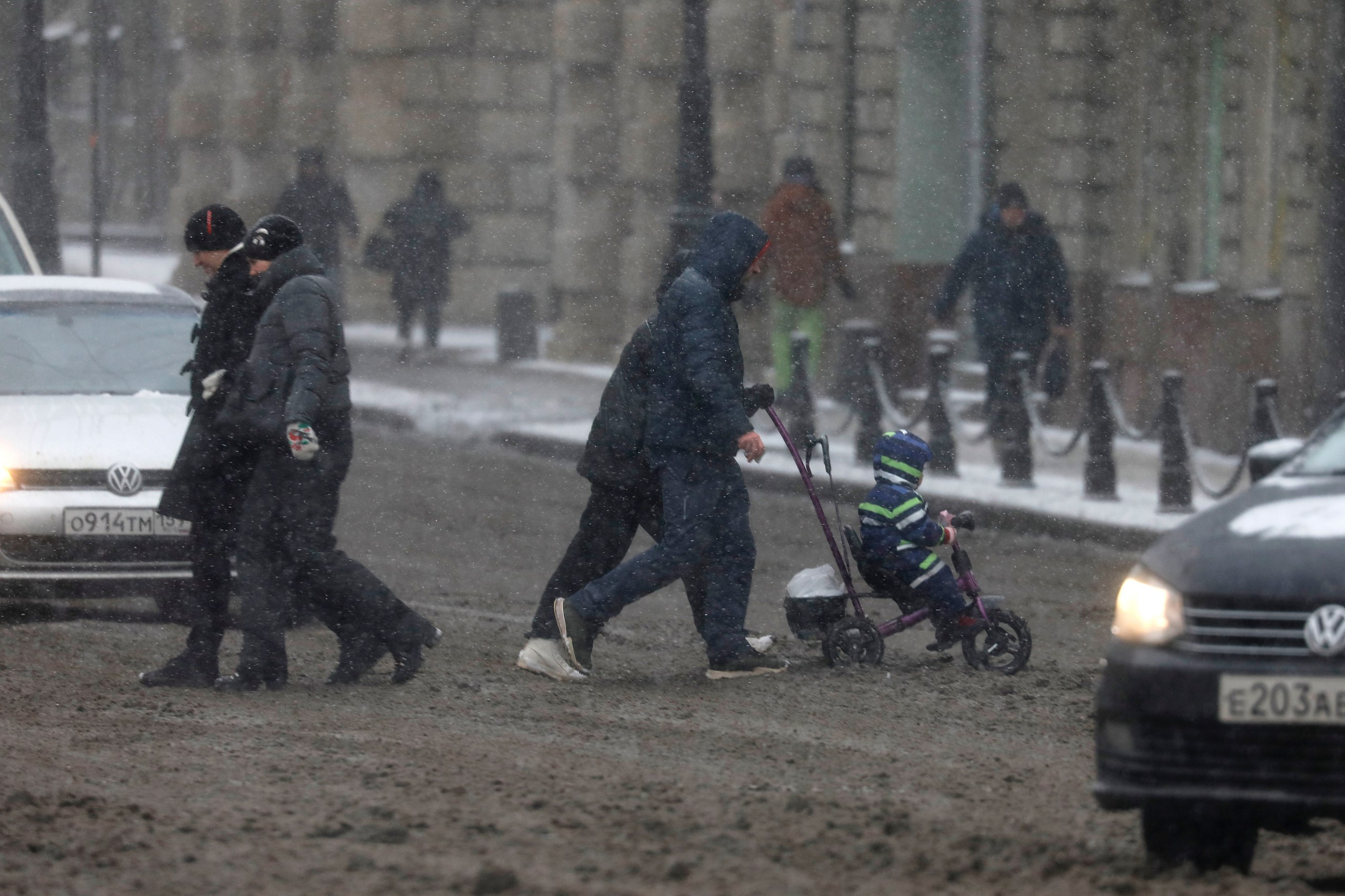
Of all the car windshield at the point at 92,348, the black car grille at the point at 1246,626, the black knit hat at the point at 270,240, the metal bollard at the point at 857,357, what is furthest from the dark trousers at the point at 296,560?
the metal bollard at the point at 857,357

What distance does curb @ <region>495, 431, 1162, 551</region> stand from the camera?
41.9ft

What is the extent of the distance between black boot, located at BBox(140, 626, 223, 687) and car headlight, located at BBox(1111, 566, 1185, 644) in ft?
12.1

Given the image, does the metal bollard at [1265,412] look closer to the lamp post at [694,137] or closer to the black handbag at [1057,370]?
the black handbag at [1057,370]

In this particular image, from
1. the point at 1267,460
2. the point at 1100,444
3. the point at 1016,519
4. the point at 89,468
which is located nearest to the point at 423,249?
the point at 1100,444

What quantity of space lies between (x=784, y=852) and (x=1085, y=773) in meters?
1.47

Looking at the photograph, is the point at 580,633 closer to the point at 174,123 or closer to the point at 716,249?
the point at 716,249

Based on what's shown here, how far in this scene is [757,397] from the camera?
8.24 metres

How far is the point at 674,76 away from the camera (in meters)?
23.6

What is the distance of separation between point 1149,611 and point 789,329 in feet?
43.7

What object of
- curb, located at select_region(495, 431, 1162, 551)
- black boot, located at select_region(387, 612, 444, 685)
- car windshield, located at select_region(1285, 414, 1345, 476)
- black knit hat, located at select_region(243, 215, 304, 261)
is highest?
black knit hat, located at select_region(243, 215, 304, 261)

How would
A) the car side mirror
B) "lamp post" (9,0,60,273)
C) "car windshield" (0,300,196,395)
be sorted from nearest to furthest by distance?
the car side mirror, "car windshield" (0,300,196,395), "lamp post" (9,0,60,273)

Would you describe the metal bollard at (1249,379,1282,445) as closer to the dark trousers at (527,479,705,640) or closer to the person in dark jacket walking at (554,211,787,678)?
the dark trousers at (527,479,705,640)

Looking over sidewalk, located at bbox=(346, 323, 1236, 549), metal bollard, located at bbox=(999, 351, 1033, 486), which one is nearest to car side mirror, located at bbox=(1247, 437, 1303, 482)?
sidewalk, located at bbox=(346, 323, 1236, 549)

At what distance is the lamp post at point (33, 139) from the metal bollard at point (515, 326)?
427 cm
